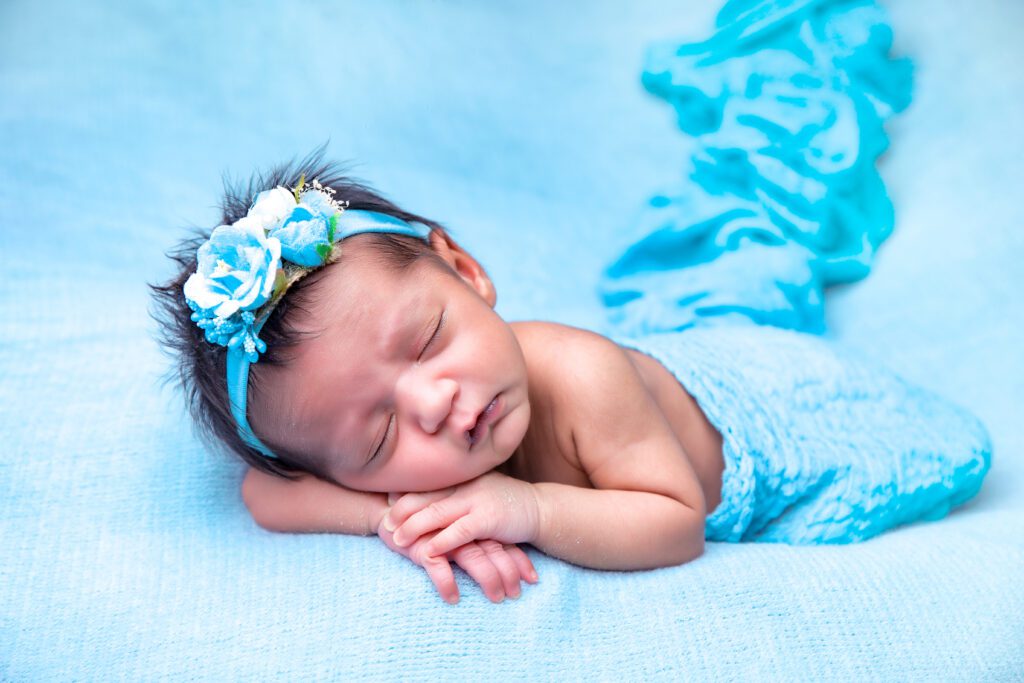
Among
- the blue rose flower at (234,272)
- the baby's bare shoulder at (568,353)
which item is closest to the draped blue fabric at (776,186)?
the baby's bare shoulder at (568,353)

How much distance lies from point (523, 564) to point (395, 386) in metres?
0.28

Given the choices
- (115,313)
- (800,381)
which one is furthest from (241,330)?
(800,381)

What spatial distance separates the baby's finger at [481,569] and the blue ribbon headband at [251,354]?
0.32m

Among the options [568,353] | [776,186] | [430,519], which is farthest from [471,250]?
[430,519]

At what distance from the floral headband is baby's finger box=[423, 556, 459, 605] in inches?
12.8

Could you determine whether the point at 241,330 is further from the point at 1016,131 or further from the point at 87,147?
the point at 1016,131

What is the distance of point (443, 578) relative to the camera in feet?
3.58

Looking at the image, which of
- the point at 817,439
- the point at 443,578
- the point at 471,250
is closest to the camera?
the point at 443,578

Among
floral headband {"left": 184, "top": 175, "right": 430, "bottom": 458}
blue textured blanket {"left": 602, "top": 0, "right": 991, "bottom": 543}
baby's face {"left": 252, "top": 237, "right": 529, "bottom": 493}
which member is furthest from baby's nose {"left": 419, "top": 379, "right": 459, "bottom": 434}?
blue textured blanket {"left": 602, "top": 0, "right": 991, "bottom": 543}

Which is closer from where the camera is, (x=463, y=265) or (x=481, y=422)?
(x=481, y=422)

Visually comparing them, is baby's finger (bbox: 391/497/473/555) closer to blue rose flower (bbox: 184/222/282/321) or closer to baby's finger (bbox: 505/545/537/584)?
baby's finger (bbox: 505/545/537/584)

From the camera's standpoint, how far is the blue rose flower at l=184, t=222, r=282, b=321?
1096mm

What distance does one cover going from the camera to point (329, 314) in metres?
1.14

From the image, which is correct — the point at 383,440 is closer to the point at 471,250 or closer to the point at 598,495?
the point at 598,495
